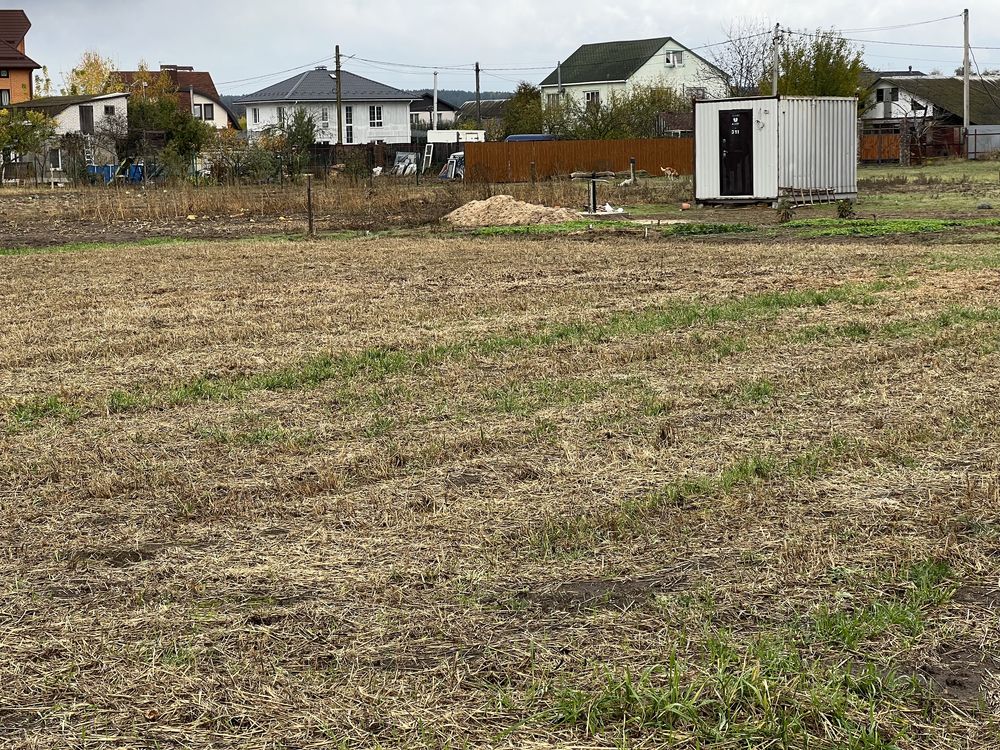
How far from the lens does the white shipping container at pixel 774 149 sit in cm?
2720

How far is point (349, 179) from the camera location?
37344mm

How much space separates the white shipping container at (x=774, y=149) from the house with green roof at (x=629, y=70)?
57916 mm

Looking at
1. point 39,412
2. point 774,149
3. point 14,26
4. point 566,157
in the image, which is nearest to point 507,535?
point 39,412

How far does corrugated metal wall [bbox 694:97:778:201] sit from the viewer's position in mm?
27125

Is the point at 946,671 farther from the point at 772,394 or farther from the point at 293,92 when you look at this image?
the point at 293,92

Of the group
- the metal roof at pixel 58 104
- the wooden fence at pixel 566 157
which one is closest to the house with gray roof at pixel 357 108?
the metal roof at pixel 58 104

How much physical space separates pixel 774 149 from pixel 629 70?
203ft

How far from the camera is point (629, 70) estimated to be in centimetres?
8662

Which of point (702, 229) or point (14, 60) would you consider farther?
point (14, 60)

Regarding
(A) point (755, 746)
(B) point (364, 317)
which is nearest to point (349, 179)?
(B) point (364, 317)

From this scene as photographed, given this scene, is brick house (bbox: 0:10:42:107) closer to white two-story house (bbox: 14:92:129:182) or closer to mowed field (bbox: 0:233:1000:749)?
white two-story house (bbox: 14:92:129:182)

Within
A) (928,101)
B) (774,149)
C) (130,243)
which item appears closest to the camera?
(130,243)

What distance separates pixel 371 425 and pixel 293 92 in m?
81.6

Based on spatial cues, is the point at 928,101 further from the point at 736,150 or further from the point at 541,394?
the point at 541,394
